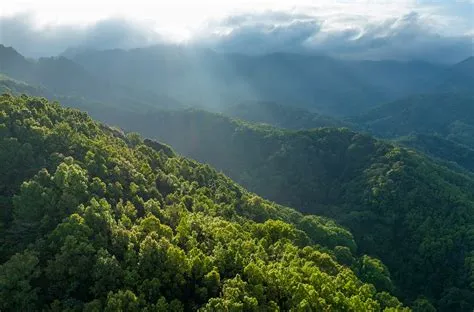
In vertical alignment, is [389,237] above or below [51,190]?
below

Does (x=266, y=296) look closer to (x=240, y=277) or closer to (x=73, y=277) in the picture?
(x=240, y=277)

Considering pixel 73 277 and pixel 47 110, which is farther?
pixel 47 110

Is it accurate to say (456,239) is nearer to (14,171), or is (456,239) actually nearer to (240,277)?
(240,277)

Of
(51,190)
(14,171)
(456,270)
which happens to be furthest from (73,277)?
(456,270)

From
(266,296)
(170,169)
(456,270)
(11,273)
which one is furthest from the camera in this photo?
(456,270)

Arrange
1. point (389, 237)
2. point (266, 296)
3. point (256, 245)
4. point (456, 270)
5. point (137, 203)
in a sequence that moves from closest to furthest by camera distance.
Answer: point (266, 296)
point (256, 245)
point (137, 203)
point (456, 270)
point (389, 237)

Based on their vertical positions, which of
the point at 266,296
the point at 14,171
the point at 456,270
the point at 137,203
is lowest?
the point at 456,270
